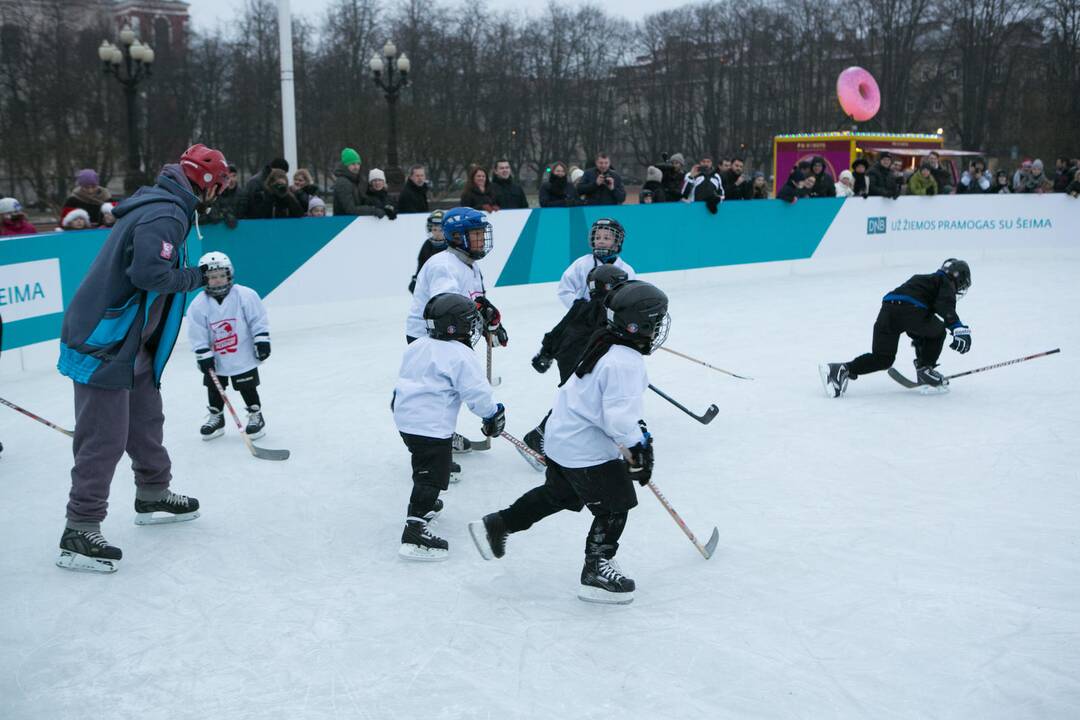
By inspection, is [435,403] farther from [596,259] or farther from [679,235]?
[679,235]

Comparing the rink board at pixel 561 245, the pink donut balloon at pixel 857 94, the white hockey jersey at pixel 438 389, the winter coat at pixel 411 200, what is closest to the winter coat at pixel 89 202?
the rink board at pixel 561 245

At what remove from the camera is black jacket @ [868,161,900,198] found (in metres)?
14.0

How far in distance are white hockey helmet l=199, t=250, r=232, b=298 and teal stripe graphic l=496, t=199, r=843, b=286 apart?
17.6 feet

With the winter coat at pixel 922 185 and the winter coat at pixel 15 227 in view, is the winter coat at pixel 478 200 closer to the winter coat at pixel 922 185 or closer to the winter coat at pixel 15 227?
the winter coat at pixel 15 227

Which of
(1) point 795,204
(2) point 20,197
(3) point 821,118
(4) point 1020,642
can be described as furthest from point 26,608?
(3) point 821,118

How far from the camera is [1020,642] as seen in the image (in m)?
3.09

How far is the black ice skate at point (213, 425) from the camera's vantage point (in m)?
5.59

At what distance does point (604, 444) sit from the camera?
335 cm

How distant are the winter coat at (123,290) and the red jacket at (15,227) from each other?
16.8 feet

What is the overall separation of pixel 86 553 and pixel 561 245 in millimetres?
7943

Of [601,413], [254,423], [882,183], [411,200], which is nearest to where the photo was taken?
[601,413]

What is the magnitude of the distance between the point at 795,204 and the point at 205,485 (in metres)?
10.2

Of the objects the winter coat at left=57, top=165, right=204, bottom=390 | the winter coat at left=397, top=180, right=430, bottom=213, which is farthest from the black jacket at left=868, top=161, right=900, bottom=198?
the winter coat at left=57, top=165, right=204, bottom=390

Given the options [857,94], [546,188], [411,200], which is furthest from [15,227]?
[857,94]
